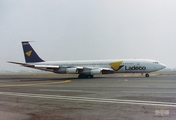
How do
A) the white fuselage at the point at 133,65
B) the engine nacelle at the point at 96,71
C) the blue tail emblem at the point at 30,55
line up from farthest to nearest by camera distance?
1. the blue tail emblem at the point at 30,55
2. the white fuselage at the point at 133,65
3. the engine nacelle at the point at 96,71

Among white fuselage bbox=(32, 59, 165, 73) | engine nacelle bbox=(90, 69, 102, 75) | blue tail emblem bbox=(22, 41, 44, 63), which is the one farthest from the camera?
blue tail emblem bbox=(22, 41, 44, 63)

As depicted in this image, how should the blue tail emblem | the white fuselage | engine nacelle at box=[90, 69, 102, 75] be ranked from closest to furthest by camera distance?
engine nacelle at box=[90, 69, 102, 75] → the white fuselage → the blue tail emblem

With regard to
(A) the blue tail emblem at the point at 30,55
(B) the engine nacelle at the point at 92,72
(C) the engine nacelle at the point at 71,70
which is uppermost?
(A) the blue tail emblem at the point at 30,55

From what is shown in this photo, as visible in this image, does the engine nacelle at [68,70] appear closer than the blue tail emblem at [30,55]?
Yes

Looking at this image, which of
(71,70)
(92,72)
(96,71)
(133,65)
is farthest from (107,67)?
(71,70)

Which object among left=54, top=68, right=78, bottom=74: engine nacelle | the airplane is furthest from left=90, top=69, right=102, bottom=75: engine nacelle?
left=54, top=68, right=78, bottom=74: engine nacelle

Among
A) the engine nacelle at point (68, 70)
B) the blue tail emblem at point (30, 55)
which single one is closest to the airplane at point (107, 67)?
the engine nacelle at point (68, 70)

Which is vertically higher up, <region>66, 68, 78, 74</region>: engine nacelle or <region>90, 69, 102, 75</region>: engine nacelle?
<region>66, 68, 78, 74</region>: engine nacelle

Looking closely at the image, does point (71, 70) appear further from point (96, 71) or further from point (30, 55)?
point (30, 55)

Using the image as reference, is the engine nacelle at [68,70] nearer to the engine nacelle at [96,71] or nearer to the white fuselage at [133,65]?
the white fuselage at [133,65]

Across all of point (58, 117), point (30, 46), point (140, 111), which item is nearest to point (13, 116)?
point (58, 117)

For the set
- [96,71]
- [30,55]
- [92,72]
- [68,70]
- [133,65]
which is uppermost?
[30,55]

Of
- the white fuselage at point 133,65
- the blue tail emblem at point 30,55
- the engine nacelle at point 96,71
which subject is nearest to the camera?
the engine nacelle at point 96,71

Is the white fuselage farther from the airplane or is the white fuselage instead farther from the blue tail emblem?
the blue tail emblem
